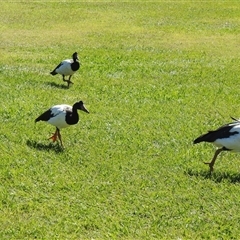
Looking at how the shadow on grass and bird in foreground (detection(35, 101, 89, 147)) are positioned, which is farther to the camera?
bird in foreground (detection(35, 101, 89, 147))

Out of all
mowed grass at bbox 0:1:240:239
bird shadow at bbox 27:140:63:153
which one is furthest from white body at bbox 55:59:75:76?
bird shadow at bbox 27:140:63:153

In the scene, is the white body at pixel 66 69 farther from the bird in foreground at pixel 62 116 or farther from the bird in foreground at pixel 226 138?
the bird in foreground at pixel 226 138

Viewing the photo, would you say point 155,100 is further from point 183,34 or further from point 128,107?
point 183,34

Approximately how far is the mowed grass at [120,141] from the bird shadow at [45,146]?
0.06 feet

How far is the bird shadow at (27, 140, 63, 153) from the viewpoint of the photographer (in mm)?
9492

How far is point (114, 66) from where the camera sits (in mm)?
16500

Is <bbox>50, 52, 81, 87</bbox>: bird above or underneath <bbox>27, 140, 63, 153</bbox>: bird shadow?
underneath

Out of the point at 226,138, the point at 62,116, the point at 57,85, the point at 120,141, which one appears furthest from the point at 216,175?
the point at 57,85

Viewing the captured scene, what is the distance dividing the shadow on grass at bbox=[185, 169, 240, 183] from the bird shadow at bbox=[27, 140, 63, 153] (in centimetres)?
233

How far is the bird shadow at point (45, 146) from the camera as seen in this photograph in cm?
949

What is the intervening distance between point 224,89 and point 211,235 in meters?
7.69

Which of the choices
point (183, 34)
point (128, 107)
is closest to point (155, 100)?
point (128, 107)

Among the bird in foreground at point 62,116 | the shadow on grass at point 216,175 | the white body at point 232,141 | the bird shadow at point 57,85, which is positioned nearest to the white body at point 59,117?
the bird in foreground at point 62,116

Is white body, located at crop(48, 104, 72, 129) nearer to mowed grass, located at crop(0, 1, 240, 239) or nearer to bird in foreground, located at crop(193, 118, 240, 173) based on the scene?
mowed grass, located at crop(0, 1, 240, 239)
